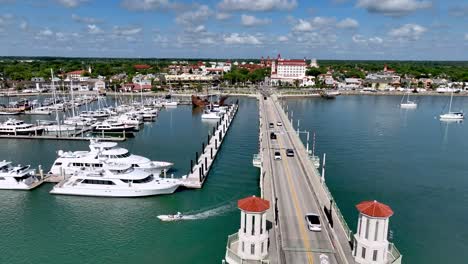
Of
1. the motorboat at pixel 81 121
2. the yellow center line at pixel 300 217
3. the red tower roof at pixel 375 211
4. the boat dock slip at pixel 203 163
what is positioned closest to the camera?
the red tower roof at pixel 375 211

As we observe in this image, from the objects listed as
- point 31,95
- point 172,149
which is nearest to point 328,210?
point 172,149

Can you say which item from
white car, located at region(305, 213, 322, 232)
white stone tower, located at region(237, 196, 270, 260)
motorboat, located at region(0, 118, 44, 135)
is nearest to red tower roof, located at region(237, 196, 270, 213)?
white stone tower, located at region(237, 196, 270, 260)

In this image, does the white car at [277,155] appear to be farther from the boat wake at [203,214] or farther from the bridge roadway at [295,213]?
the boat wake at [203,214]

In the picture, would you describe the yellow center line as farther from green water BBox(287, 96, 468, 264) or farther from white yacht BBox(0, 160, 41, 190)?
white yacht BBox(0, 160, 41, 190)

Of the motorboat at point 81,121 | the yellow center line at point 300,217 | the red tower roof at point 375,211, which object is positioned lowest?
the motorboat at point 81,121

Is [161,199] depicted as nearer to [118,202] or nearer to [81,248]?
[118,202]

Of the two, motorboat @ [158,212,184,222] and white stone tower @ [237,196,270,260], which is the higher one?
white stone tower @ [237,196,270,260]

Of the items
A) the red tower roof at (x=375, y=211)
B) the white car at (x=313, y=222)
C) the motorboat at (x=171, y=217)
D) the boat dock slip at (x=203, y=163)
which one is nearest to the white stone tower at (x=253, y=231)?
the white car at (x=313, y=222)
